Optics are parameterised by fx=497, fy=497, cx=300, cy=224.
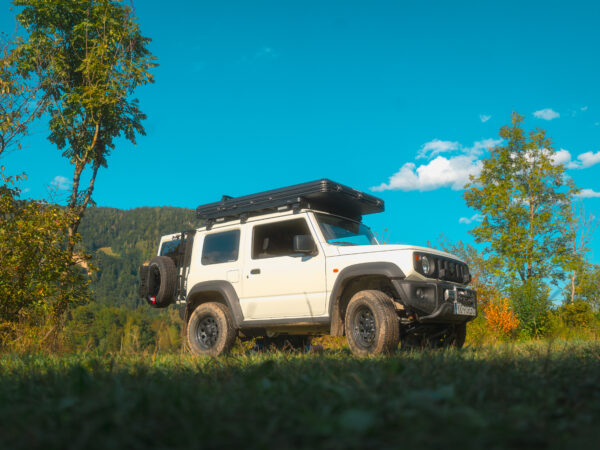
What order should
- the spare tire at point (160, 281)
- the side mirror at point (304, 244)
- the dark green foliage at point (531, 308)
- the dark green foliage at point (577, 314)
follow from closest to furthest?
the side mirror at point (304, 244), the spare tire at point (160, 281), the dark green foliage at point (531, 308), the dark green foliage at point (577, 314)

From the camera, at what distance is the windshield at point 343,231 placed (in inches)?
277

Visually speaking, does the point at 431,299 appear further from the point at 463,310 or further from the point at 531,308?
the point at 531,308

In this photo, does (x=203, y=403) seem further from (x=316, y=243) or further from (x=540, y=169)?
(x=540, y=169)

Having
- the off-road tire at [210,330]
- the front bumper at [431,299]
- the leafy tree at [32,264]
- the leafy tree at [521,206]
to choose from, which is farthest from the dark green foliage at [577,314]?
the leafy tree at [32,264]

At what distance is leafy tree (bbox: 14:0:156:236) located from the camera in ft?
48.5

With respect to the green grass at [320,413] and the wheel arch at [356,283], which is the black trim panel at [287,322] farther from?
the green grass at [320,413]

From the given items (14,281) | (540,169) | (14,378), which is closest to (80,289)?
(14,281)

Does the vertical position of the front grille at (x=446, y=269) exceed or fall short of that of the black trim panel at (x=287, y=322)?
it exceeds it

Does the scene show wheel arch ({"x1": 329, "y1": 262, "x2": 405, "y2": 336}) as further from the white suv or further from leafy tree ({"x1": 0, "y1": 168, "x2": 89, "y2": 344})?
leafy tree ({"x1": 0, "y1": 168, "x2": 89, "y2": 344})

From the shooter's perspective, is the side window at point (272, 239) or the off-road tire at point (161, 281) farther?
the off-road tire at point (161, 281)

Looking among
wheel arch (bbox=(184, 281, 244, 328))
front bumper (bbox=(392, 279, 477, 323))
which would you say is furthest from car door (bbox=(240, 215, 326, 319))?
front bumper (bbox=(392, 279, 477, 323))

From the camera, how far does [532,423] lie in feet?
6.32

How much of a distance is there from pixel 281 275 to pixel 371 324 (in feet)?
5.14

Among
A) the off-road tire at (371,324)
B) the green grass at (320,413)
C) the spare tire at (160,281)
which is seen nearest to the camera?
the green grass at (320,413)
